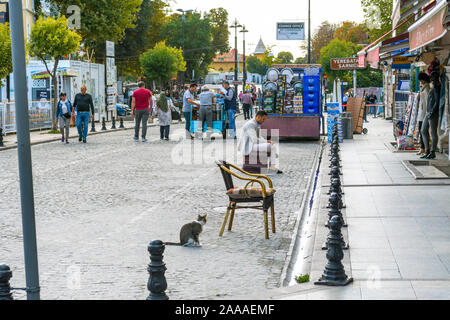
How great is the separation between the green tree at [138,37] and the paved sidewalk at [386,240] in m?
47.1

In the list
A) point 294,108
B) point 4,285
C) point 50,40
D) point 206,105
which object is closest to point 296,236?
point 4,285

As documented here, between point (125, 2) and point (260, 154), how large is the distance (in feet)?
111

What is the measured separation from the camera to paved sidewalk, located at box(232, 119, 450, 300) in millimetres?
5723

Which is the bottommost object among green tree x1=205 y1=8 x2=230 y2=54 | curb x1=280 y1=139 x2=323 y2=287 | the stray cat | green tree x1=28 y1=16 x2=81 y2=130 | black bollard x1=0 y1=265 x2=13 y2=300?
curb x1=280 y1=139 x2=323 y2=287

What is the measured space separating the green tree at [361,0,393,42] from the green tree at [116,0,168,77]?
20.3 m

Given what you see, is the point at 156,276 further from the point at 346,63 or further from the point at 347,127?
the point at 346,63

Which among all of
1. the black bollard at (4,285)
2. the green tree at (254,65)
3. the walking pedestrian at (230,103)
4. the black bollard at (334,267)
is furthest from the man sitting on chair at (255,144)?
the green tree at (254,65)

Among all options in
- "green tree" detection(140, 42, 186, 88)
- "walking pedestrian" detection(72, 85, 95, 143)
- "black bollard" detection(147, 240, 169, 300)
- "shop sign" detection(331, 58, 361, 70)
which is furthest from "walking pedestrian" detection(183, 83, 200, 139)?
"green tree" detection(140, 42, 186, 88)

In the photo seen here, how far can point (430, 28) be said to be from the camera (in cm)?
1013

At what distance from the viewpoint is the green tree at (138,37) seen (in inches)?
2325

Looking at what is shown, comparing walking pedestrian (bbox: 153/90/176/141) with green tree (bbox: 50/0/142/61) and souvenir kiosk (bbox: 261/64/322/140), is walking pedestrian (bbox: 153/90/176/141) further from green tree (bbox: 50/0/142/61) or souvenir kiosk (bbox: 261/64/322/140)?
green tree (bbox: 50/0/142/61)

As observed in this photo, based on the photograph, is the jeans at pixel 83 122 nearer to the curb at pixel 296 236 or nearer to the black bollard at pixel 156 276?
the curb at pixel 296 236

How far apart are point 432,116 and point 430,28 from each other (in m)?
5.28

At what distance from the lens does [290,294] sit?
5691 mm
